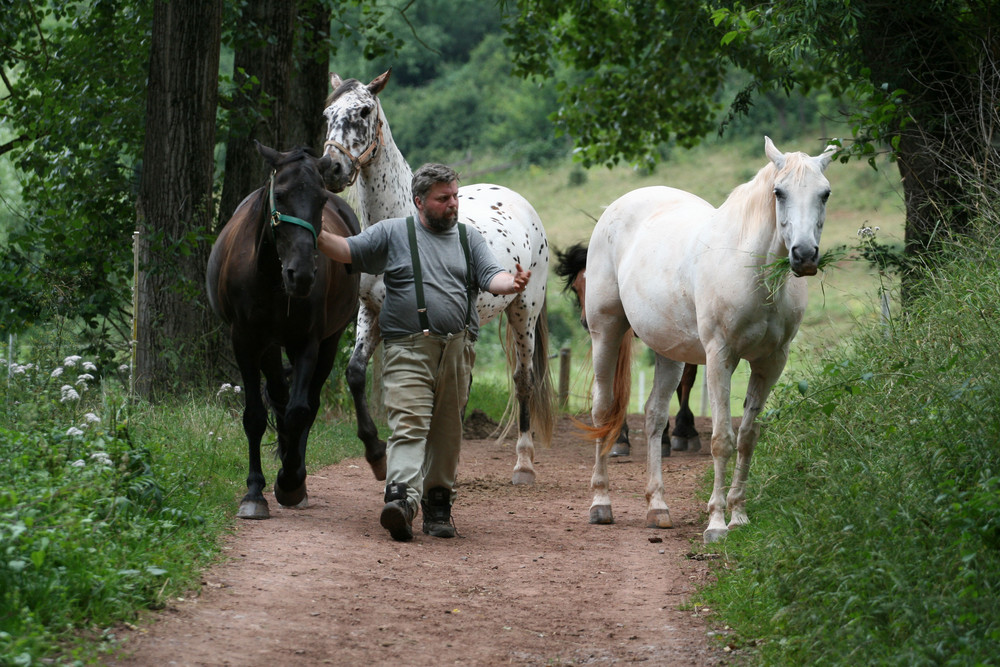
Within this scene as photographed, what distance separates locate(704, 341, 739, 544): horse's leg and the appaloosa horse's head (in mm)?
2352

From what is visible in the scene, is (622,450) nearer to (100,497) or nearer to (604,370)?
(604,370)

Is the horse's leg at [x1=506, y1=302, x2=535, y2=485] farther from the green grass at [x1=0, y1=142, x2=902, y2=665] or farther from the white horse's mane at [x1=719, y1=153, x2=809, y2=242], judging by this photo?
the white horse's mane at [x1=719, y1=153, x2=809, y2=242]

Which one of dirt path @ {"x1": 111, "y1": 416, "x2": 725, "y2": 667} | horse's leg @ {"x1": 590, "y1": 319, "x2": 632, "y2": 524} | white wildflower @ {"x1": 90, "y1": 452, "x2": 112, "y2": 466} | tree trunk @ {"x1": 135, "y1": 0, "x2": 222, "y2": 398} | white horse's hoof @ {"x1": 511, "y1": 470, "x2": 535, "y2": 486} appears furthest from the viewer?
tree trunk @ {"x1": 135, "y1": 0, "x2": 222, "y2": 398}

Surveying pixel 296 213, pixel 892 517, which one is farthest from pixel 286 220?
pixel 892 517

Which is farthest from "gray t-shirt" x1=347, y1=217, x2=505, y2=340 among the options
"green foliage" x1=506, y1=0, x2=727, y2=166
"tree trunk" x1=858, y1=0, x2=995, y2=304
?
"green foliage" x1=506, y1=0, x2=727, y2=166

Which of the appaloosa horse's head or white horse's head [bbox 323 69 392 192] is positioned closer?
the appaloosa horse's head

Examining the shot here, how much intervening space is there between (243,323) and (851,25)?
5.30m

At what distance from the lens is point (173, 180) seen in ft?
30.5

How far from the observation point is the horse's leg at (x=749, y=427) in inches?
249

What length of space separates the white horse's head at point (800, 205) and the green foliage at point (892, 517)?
0.70 metres

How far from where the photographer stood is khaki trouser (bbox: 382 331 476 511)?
604cm

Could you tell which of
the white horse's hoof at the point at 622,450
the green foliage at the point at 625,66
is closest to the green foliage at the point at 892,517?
the white horse's hoof at the point at 622,450

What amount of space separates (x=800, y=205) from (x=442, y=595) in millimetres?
2729

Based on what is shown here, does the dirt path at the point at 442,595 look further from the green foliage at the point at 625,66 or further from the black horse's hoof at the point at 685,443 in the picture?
the green foliage at the point at 625,66
